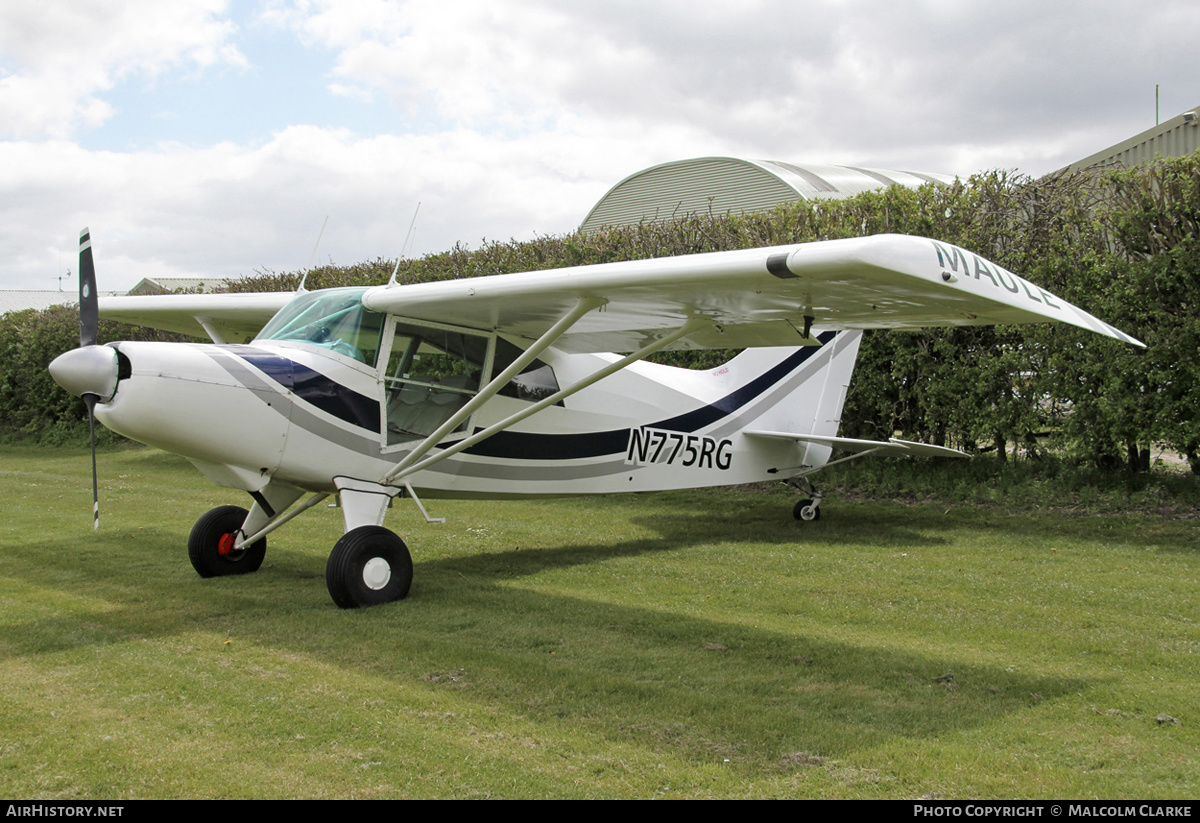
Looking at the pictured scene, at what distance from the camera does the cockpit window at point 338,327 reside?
22.8 ft

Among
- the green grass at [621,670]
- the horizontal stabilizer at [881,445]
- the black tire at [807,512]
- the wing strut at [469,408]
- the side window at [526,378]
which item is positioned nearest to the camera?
the green grass at [621,670]

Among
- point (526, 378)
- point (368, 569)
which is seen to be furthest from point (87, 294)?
point (526, 378)

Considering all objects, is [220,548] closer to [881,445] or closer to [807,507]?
[807,507]

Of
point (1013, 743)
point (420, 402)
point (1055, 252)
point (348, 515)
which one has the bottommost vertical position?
point (1013, 743)

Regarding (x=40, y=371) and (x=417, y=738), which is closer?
(x=417, y=738)

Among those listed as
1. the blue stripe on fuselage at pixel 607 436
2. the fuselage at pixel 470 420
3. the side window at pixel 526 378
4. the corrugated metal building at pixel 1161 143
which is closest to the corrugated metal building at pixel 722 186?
the corrugated metal building at pixel 1161 143

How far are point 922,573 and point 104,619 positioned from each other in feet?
20.8

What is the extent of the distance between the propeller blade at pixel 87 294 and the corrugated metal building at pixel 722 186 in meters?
16.8

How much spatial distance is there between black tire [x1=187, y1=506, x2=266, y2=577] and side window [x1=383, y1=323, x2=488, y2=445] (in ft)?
5.82

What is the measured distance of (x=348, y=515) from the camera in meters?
6.73

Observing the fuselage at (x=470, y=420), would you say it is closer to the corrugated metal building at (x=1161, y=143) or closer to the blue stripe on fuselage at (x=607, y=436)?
the blue stripe on fuselage at (x=607, y=436)

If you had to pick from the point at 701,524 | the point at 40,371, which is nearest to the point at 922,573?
the point at 701,524

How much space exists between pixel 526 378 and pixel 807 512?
4.32m

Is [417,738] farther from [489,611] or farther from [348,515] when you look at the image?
[348,515]
